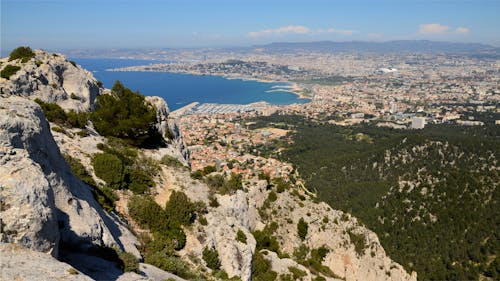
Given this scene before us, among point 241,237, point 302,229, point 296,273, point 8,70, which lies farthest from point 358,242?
point 8,70

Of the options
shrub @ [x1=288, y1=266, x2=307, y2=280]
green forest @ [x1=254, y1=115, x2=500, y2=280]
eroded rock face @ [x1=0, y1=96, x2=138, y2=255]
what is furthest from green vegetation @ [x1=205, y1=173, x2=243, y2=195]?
green forest @ [x1=254, y1=115, x2=500, y2=280]

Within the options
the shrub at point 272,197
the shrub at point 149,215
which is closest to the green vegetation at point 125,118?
the shrub at point 149,215

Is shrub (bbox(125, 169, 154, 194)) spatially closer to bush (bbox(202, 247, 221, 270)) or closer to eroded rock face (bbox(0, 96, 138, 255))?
eroded rock face (bbox(0, 96, 138, 255))

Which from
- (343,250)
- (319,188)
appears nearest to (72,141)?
(343,250)

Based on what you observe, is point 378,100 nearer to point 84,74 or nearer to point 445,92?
point 445,92

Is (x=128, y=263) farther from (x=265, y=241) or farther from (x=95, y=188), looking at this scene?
(x=265, y=241)
